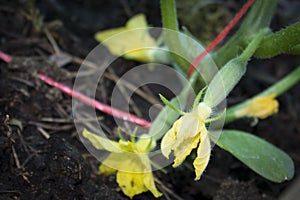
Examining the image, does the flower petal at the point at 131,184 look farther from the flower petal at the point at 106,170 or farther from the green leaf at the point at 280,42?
the green leaf at the point at 280,42

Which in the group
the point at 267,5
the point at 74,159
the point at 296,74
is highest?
the point at 267,5

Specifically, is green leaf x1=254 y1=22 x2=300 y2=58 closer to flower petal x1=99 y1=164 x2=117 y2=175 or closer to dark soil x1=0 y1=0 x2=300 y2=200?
dark soil x1=0 y1=0 x2=300 y2=200

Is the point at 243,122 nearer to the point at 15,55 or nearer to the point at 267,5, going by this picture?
the point at 267,5

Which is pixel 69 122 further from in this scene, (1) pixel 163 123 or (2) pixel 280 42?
(2) pixel 280 42

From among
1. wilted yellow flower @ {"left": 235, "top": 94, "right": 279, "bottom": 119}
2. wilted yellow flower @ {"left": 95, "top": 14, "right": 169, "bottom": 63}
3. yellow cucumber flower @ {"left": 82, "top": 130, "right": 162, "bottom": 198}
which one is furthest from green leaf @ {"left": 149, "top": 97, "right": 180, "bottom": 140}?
wilted yellow flower @ {"left": 95, "top": 14, "right": 169, "bottom": 63}

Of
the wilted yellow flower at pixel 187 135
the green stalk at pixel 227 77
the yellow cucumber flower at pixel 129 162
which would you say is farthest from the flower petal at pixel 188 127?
the yellow cucumber flower at pixel 129 162

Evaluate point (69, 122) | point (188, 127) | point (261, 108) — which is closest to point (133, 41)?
point (69, 122)

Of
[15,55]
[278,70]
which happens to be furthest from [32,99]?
[278,70]
